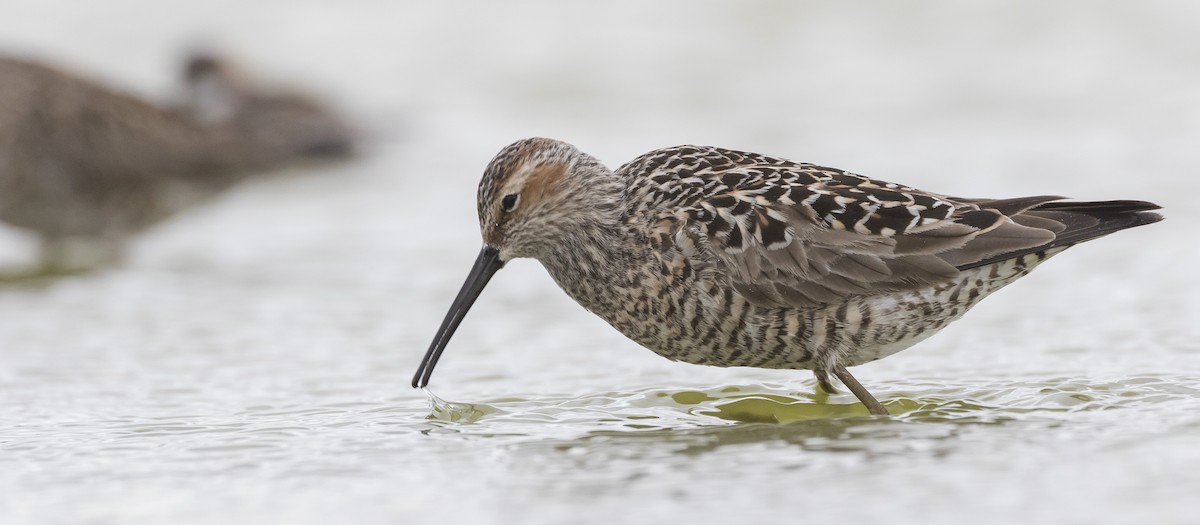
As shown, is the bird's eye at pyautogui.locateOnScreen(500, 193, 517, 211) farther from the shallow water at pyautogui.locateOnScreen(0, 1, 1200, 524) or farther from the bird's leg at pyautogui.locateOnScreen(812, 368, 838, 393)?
the bird's leg at pyautogui.locateOnScreen(812, 368, 838, 393)

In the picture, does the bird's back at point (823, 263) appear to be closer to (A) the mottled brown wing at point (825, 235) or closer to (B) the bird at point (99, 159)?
(A) the mottled brown wing at point (825, 235)

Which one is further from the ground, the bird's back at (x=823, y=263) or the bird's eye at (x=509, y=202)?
the bird's eye at (x=509, y=202)

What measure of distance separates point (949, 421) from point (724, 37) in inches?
414

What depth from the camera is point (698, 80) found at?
14781mm

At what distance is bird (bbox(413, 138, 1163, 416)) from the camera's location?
6027mm

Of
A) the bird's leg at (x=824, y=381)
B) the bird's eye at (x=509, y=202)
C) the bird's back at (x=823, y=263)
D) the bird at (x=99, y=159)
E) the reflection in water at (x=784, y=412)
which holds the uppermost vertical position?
the bird at (x=99, y=159)

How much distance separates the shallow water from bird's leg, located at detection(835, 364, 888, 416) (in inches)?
4.2

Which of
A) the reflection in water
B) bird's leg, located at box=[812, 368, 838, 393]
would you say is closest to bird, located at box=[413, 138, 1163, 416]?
bird's leg, located at box=[812, 368, 838, 393]

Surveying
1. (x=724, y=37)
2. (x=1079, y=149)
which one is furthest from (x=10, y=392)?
(x=724, y=37)

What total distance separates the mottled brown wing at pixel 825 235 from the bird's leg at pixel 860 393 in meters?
0.29

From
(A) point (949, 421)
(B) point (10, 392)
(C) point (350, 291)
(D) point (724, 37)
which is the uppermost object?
(D) point (724, 37)

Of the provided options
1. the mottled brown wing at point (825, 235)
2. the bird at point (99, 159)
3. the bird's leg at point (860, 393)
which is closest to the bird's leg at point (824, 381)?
the bird's leg at point (860, 393)

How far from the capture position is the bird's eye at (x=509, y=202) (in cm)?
627

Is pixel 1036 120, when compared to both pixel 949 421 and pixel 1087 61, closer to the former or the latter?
pixel 1087 61
